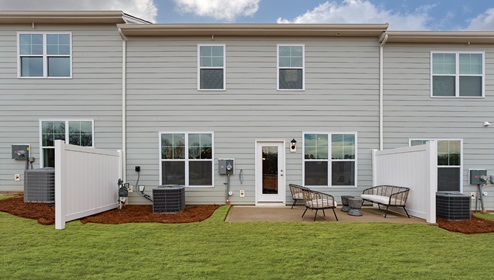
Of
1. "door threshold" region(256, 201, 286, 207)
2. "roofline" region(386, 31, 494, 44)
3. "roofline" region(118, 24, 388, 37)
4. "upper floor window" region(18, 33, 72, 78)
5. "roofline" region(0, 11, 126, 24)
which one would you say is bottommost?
"door threshold" region(256, 201, 286, 207)

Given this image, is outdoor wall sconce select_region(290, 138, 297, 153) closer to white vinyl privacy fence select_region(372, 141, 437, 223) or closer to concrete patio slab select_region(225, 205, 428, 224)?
concrete patio slab select_region(225, 205, 428, 224)

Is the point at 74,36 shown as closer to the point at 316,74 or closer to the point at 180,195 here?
the point at 180,195

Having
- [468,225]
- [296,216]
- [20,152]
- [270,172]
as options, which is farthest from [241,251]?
[20,152]

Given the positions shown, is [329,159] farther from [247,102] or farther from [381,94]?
[247,102]

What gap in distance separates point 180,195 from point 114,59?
4.61 m

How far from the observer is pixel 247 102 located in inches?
326

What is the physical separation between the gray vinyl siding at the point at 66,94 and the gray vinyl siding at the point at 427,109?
826 cm

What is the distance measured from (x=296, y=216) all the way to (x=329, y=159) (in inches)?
92.2

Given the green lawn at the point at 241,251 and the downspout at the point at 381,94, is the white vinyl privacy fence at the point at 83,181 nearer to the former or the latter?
A: the green lawn at the point at 241,251

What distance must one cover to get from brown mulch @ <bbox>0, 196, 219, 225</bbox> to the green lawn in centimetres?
31

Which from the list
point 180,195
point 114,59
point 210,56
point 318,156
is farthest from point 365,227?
point 114,59

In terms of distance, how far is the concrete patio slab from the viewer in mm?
6398

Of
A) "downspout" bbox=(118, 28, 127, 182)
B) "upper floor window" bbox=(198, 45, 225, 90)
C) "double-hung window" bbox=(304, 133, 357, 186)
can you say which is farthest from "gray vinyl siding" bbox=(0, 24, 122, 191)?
"double-hung window" bbox=(304, 133, 357, 186)

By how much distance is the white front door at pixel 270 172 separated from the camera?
27.0ft
